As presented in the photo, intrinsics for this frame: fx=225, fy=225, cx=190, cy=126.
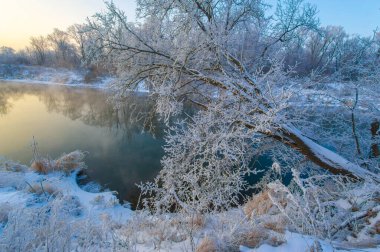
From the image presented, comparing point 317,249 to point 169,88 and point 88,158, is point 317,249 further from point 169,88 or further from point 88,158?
point 88,158

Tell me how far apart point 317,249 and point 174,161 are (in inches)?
119

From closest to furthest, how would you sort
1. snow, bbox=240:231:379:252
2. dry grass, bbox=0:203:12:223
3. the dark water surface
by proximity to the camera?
snow, bbox=240:231:379:252
dry grass, bbox=0:203:12:223
the dark water surface

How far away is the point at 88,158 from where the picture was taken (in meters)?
11.1

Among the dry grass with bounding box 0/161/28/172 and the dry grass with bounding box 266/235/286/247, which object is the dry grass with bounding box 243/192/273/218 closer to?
the dry grass with bounding box 266/235/286/247

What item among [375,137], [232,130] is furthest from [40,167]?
[375,137]

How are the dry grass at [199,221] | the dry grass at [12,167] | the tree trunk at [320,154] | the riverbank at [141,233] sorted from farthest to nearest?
the dry grass at [12,167], the tree trunk at [320,154], the dry grass at [199,221], the riverbank at [141,233]

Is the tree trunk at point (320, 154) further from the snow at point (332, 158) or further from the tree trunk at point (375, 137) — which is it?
the tree trunk at point (375, 137)

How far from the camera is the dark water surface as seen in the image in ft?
31.8

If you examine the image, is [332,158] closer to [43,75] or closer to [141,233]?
[141,233]

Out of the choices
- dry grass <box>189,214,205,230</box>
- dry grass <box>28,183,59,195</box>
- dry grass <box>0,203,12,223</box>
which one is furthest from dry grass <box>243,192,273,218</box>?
dry grass <box>28,183,59,195</box>

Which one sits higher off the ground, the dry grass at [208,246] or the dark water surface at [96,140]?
the dry grass at [208,246]

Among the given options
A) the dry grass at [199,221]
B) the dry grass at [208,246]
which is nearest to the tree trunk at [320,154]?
the dry grass at [199,221]

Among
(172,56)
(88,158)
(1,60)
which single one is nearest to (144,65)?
(172,56)

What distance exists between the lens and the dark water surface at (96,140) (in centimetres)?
970
